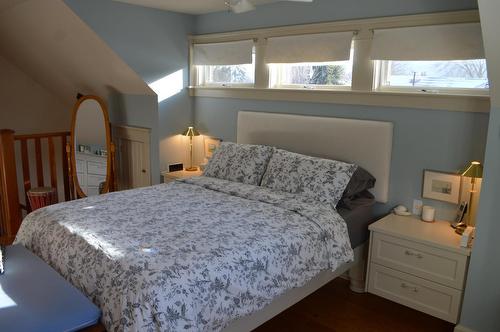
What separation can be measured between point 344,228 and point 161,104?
2286 millimetres

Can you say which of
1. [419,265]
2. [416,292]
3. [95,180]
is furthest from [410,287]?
[95,180]

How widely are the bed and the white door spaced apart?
1190 millimetres

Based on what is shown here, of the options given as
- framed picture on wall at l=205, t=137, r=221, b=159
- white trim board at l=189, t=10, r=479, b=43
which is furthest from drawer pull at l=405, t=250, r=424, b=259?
framed picture on wall at l=205, t=137, r=221, b=159

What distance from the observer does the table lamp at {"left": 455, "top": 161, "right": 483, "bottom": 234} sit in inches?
93.5

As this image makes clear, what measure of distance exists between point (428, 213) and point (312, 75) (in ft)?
4.76

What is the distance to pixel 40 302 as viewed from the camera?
1701 mm

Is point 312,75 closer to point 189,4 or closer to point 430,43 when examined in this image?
point 430,43

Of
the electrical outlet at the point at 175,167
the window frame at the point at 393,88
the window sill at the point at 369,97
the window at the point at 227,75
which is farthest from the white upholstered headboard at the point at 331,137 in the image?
the electrical outlet at the point at 175,167

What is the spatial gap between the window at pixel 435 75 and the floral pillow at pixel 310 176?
705 mm

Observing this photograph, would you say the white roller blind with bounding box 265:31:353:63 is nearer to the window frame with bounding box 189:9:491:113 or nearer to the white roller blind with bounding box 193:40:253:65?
the window frame with bounding box 189:9:491:113

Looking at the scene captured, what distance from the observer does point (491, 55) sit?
1.88 m

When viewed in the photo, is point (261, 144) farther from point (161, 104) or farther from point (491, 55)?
point (491, 55)

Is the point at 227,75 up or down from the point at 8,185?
up

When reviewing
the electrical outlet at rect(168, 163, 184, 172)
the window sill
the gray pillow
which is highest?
the window sill
